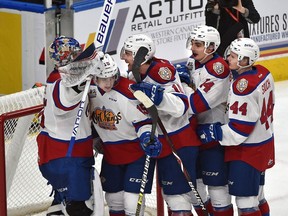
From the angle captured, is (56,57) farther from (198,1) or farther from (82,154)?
(198,1)

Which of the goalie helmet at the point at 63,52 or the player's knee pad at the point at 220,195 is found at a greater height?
the goalie helmet at the point at 63,52

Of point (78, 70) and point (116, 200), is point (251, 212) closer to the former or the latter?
point (116, 200)

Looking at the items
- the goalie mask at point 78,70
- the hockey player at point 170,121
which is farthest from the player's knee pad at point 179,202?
the goalie mask at point 78,70

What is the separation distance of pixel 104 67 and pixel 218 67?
2.05 ft

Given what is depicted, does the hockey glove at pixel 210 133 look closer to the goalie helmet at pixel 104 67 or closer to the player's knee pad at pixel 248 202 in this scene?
the player's knee pad at pixel 248 202

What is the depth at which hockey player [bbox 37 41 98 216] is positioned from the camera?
3549mm

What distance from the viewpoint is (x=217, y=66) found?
3895 millimetres

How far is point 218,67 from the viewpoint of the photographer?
3893 mm

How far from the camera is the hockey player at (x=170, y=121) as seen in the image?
3.68 meters

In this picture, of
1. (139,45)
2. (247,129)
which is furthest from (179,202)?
(139,45)

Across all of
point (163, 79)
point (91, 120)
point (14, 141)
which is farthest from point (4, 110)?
point (163, 79)

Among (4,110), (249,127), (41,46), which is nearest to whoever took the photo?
(249,127)

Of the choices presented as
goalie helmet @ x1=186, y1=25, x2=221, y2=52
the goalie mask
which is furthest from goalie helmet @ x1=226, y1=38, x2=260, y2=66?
the goalie mask

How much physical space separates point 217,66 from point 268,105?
Result: 11.8 inches
